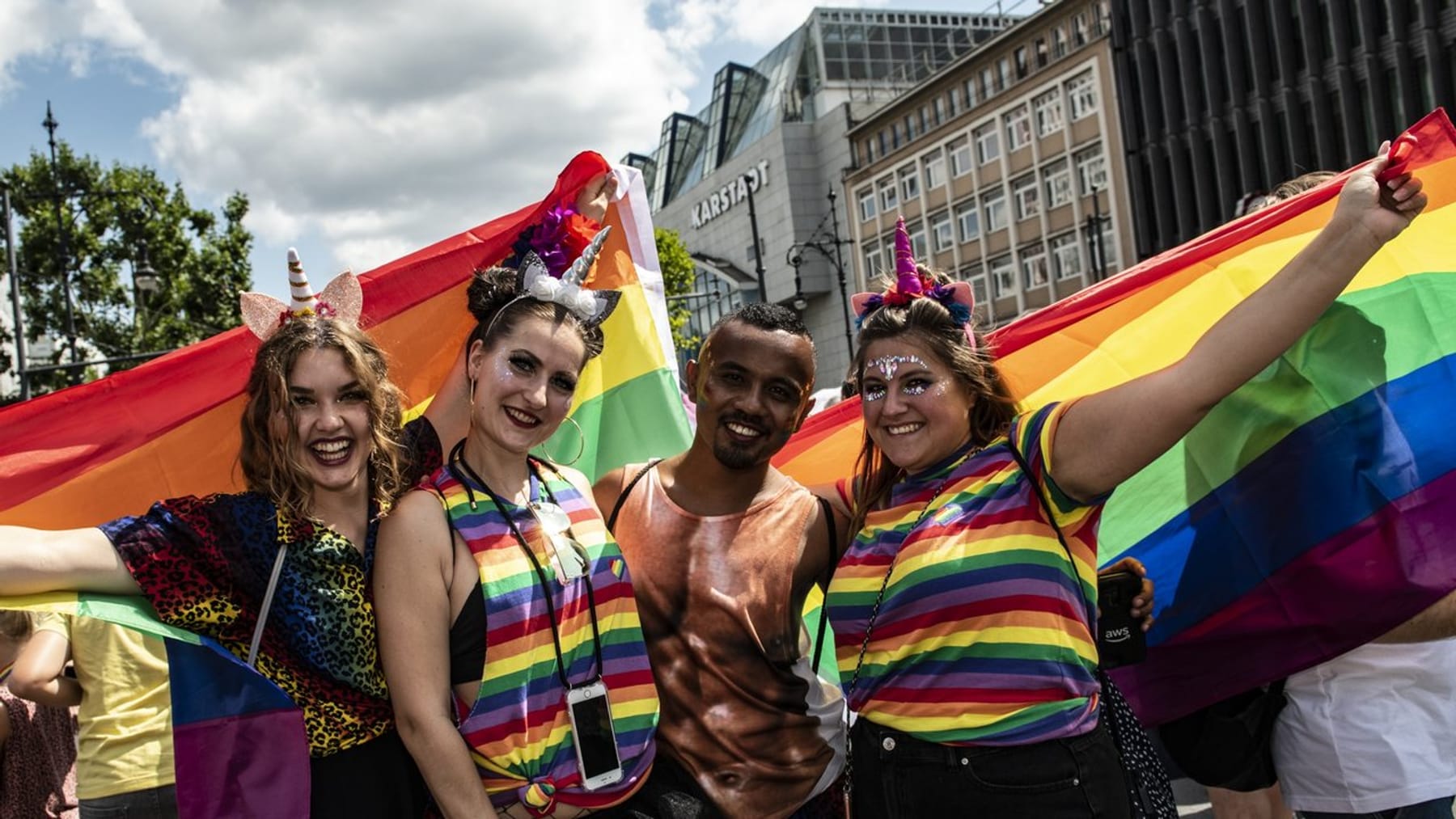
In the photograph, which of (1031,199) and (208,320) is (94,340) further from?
(1031,199)

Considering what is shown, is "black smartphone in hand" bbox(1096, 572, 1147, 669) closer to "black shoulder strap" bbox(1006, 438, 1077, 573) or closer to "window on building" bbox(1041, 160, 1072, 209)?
"black shoulder strap" bbox(1006, 438, 1077, 573)

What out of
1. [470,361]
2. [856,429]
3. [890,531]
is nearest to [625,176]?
[856,429]

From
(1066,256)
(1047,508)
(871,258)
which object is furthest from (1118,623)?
(871,258)

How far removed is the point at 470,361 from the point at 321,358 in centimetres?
39

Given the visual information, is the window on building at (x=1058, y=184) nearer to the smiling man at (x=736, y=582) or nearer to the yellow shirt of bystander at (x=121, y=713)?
the smiling man at (x=736, y=582)

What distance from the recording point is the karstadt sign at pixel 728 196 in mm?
67062

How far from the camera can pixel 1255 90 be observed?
37406mm

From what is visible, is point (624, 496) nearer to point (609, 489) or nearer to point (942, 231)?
point (609, 489)

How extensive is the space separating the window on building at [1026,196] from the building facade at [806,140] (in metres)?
12.2

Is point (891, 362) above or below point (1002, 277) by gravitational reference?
below

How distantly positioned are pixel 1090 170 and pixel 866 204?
17.3m

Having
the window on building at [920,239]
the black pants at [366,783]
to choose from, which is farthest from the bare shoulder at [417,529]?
the window on building at [920,239]

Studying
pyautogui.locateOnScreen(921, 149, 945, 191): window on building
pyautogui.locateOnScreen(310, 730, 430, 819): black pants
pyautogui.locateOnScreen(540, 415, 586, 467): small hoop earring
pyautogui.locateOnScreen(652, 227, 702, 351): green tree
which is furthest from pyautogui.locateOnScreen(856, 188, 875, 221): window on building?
pyautogui.locateOnScreen(310, 730, 430, 819): black pants

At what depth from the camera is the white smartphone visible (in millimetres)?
2646
